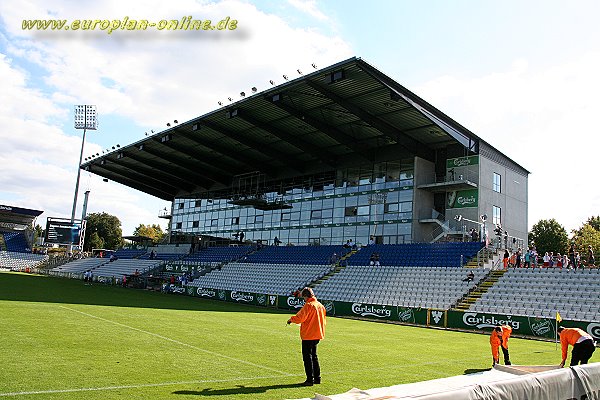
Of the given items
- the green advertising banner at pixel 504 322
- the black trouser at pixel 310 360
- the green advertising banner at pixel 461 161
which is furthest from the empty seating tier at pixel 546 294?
the black trouser at pixel 310 360

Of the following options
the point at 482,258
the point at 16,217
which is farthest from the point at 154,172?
the point at 482,258

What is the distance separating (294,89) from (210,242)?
28.4 m

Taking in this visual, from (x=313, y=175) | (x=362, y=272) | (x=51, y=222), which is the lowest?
(x=362, y=272)

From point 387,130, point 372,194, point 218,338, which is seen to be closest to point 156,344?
point 218,338

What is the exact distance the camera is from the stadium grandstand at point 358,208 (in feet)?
88.6

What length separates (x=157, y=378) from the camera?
873 cm

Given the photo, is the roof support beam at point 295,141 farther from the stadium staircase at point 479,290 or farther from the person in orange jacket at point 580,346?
the person in orange jacket at point 580,346

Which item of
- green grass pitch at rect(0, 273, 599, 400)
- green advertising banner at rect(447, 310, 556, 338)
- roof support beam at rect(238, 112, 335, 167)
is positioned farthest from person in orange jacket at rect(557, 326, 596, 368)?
roof support beam at rect(238, 112, 335, 167)

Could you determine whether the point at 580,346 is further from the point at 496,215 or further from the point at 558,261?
the point at 496,215

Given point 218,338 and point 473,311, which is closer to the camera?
point 218,338

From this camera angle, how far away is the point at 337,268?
37.1 m

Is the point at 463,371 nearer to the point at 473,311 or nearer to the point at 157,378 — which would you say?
the point at 157,378

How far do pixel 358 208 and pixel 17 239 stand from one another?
199 feet

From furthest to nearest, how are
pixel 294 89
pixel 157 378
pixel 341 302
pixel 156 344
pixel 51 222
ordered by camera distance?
1. pixel 51 222
2. pixel 294 89
3. pixel 341 302
4. pixel 156 344
5. pixel 157 378
